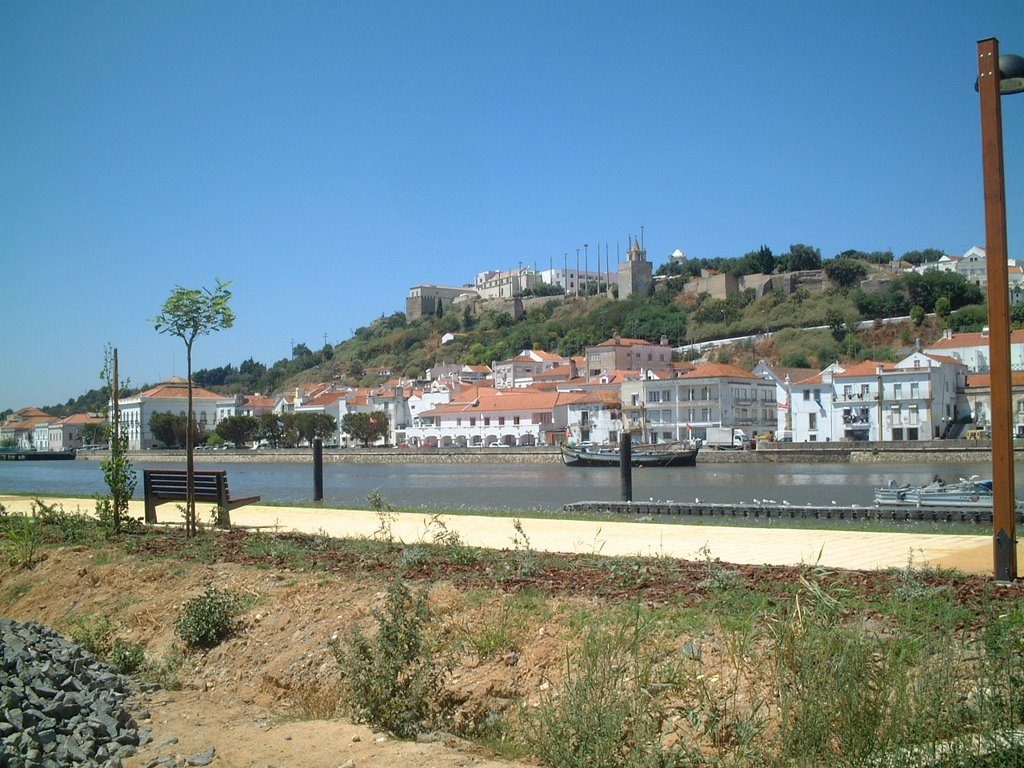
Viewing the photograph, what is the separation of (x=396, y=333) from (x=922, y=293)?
95.7 m

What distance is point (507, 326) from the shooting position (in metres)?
151

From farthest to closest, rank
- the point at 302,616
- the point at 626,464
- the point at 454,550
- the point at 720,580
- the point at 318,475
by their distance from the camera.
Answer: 1. the point at 626,464
2. the point at 318,475
3. the point at 454,550
4. the point at 302,616
5. the point at 720,580

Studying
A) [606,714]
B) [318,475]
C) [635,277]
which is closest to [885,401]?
[318,475]

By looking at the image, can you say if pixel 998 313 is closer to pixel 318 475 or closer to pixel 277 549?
pixel 277 549

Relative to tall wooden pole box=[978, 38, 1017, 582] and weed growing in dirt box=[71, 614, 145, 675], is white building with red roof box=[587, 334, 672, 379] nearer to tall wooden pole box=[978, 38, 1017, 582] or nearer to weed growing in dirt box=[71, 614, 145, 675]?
weed growing in dirt box=[71, 614, 145, 675]

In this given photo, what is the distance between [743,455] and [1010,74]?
5843 cm

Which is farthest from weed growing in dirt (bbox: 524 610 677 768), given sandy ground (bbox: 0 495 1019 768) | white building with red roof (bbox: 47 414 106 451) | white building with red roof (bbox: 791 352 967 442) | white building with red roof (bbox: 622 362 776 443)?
white building with red roof (bbox: 47 414 106 451)

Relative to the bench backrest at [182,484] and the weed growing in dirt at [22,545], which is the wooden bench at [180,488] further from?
the weed growing in dirt at [22,545]

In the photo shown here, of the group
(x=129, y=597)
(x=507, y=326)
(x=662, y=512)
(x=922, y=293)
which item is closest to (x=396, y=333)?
(x=507, y=326)

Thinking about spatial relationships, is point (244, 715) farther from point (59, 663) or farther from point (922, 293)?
point (922, 293)

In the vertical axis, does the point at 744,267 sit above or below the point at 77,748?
above

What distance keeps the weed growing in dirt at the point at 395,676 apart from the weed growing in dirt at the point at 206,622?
94.1 inches

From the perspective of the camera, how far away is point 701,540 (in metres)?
11.4

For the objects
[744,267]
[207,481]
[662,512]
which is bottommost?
[662,512]
